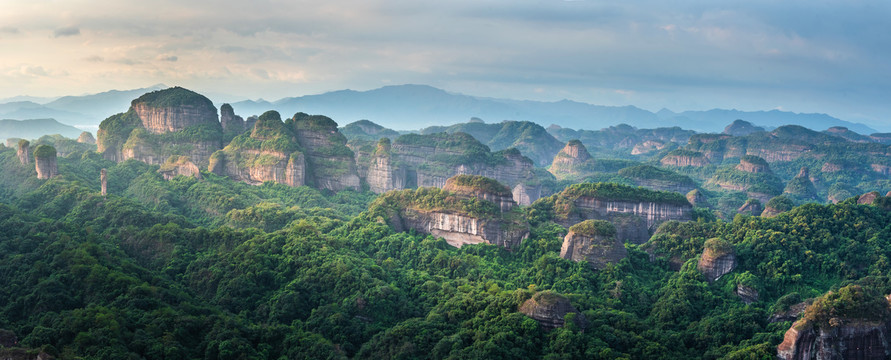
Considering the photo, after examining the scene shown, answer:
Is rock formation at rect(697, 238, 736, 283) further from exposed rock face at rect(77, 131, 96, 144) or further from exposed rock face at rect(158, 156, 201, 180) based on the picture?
exposed rock face at rect(77, 131, 96, 144)

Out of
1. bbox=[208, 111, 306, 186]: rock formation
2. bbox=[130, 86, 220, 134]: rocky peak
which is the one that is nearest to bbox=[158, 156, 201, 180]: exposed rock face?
bbox=[208, 111, 306, 186]: rock formation

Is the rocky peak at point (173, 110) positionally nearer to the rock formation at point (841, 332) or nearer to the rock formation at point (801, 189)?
the rock formation at point (841, 332)

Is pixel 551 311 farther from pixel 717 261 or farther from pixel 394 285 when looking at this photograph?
pixel 717 261

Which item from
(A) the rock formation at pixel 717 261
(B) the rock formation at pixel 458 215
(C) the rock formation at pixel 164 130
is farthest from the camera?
(C) the rock formation at pixel 164 130

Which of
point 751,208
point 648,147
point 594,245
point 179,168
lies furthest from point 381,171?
point 648,147

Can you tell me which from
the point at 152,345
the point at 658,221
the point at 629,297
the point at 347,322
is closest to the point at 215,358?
the point at 152,345

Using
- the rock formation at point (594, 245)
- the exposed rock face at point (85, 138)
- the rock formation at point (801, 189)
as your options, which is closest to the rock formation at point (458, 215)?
the rock formation at point (594, 245)

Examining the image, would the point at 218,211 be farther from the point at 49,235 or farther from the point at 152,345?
the point at 152,345
